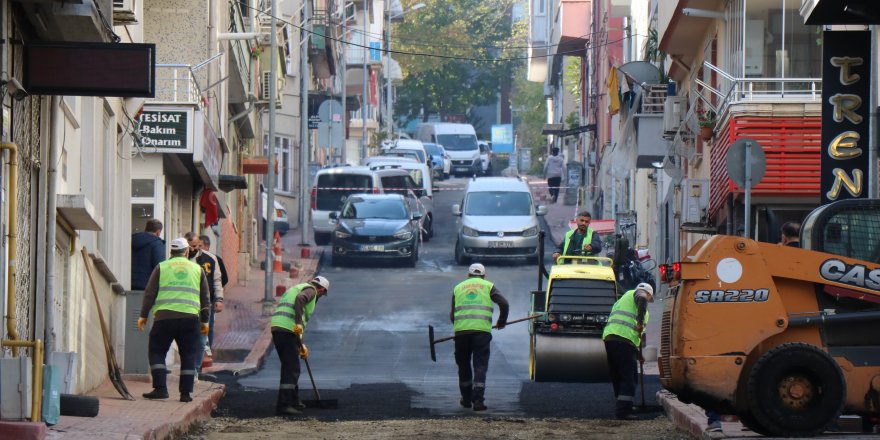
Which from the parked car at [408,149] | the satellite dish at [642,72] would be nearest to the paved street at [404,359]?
the satellite dish at [642,72]

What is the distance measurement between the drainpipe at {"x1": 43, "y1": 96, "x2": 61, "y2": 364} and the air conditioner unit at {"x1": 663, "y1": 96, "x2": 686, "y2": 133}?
15064 millimetres

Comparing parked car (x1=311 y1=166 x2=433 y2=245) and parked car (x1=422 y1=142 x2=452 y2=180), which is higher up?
parked car (x1=422 y1=142 x2=452 y2=180)

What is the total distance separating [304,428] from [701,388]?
345cm

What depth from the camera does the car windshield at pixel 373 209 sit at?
114 feet

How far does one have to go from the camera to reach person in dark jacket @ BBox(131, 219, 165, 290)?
58.5 feet

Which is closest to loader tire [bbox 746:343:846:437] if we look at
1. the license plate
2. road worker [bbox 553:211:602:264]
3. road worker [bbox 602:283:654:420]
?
road worker [bbox 602:283:654:420]

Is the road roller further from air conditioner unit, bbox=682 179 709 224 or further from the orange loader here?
air conditioner unit, bbox=682 179 709 224

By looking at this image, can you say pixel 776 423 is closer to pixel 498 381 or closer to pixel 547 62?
pixel 498 381

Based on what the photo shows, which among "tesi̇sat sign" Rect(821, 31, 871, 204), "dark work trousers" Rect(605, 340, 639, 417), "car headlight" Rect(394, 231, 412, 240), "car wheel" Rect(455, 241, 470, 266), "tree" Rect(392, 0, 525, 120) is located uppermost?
"tree" Rect(392, 0, 525, 120)

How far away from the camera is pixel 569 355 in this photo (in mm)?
17281

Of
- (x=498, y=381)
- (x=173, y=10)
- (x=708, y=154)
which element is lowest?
(x=498, y=381)

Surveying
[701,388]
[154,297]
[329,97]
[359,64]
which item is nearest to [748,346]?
[701,388]

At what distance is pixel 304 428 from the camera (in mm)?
12820

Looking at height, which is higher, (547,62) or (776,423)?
(547,62)
